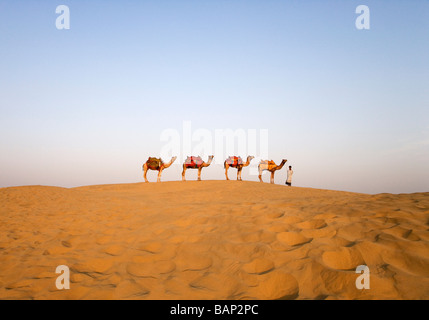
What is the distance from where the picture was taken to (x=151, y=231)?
17.7 ft

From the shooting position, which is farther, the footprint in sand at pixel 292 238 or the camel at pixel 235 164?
the camel at pixel 235 164

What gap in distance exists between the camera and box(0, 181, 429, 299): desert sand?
283 cm

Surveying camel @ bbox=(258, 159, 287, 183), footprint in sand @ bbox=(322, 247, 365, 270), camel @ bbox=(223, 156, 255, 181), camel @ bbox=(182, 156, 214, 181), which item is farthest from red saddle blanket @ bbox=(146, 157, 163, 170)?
footprint in sand @ bbox=(322, 247, 365, 270)

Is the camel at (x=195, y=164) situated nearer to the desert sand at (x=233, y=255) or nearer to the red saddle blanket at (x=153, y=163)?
the red saddle blanket at (x=153, y=163)

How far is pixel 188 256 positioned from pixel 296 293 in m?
1.79

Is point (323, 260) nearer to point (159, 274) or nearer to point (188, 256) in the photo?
point (188, 256)

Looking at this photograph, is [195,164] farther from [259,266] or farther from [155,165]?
[259,266]

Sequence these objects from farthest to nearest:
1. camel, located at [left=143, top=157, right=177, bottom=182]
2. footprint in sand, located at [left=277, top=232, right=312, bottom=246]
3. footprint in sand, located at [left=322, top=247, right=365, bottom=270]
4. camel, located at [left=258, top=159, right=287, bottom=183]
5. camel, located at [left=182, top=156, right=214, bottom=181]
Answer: camel, located at [left=258, top=159, right=287, bottom=183] < camel, located at [left=143, top=157, right=177, bottom=182] < camel, located at [left=182, top=156, right=214, bottom=181] < footprint in sand, located at [left=277, top=232, right=312, bottom=246] < footprint in sand, located at [left=322, top=247, right=365, bottom=270]

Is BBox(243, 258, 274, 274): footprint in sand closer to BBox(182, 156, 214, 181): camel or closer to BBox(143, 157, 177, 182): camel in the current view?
BBox(182, 156, 214, 181): camel

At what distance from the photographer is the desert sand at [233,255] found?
283 cm

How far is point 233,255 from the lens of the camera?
3.74m

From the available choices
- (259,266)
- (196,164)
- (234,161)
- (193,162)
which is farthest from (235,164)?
(259,266)

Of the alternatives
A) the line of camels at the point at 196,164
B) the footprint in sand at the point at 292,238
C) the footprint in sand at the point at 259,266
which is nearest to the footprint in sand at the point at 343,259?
the footprint in sand at the point at 292,238

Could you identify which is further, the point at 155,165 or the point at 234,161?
the point at 155,165
